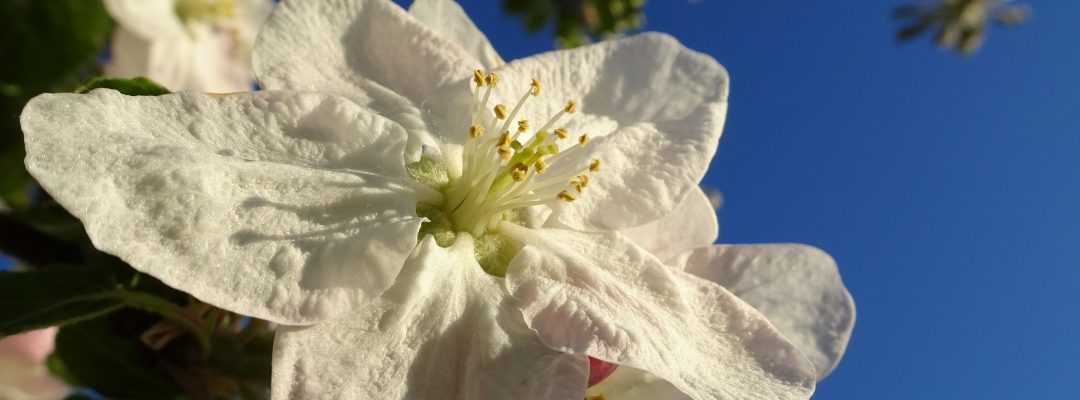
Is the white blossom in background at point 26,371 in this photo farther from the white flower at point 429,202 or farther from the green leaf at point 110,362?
the white flower at point 429,202

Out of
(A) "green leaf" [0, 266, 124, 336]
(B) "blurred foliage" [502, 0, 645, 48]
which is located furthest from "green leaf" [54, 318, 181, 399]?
(B) "blurred foliage" [502, 0, 645, 48]

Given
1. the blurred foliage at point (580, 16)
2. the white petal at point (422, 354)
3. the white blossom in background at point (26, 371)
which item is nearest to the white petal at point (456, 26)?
the white petal at point (422, 354)

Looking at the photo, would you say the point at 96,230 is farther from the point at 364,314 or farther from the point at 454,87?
the point at 454,87

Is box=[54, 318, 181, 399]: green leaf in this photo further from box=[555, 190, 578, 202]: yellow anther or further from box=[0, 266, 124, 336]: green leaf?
box=[555, 190, 578, 202]: yellow anther

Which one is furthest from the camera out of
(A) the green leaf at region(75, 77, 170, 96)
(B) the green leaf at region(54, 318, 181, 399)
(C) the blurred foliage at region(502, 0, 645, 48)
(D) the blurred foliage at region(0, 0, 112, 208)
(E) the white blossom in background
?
(C) the blurred foliage at region(502, 0, 645, 48)

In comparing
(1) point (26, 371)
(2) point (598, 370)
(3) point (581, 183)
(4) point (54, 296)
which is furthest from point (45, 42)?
(2) point (598, 370)

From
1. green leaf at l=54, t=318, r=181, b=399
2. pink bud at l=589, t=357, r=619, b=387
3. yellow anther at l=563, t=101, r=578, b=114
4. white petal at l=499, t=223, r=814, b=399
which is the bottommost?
green leaf at l=54, t=318, r=181, b=399

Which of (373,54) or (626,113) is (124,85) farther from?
(626,113)
